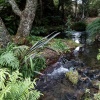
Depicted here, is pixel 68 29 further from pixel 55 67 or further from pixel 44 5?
pixel 55 67

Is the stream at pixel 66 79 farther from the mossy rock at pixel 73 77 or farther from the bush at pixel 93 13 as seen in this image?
the bush at pixel 93 13

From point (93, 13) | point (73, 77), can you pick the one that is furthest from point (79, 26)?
point (73, 77)

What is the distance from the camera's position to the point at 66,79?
255 inches

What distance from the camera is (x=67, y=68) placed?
736 centimetres

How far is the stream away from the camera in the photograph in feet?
18.7

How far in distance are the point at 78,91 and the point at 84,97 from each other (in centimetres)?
36

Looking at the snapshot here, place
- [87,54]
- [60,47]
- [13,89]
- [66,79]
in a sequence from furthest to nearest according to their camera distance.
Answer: [60,47], [87,54], [66,79], [13,89]

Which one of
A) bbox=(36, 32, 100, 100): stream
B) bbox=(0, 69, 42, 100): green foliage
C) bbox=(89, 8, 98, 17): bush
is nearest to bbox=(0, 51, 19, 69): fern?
bbox=(36, 32, 100, 100): stream

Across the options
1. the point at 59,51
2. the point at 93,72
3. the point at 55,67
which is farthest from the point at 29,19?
the point at 93,72

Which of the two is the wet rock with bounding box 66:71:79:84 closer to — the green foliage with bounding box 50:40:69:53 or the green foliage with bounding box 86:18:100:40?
the green foliage with bounding box 50:40:69:53

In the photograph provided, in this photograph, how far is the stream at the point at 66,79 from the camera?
18.7 feet

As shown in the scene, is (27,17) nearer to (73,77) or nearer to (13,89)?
(73,77)

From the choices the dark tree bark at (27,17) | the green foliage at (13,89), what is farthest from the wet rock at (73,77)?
the dark tree bark at (27,17)

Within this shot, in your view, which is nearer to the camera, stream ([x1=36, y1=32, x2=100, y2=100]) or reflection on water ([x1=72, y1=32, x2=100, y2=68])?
stream ([x1=36, y1=32, x2=100, y2=100])
